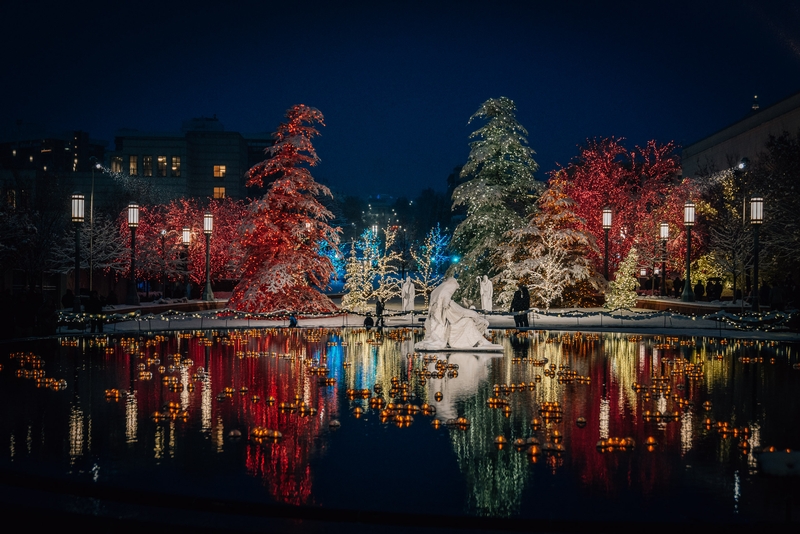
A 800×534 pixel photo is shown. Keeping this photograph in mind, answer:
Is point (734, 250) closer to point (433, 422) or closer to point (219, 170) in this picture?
point (433, 422)

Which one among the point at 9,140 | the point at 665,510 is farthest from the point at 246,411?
the point at 9,140

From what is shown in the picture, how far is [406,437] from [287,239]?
25162mm

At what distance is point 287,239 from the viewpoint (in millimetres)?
34750

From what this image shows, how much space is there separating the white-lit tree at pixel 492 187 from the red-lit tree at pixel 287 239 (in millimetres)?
9864

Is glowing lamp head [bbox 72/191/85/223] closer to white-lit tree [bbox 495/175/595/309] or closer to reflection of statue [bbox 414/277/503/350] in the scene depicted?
reflection of statue [bbox 414/277/503/350]

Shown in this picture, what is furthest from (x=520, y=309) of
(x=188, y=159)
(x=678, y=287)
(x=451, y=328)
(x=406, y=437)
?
(x=188, y=159)

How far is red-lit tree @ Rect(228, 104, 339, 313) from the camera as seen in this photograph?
33.8m

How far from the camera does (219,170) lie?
75875mm

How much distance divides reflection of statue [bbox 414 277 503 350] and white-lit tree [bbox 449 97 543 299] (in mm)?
21843

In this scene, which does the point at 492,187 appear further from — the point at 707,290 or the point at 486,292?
the point at 707,290

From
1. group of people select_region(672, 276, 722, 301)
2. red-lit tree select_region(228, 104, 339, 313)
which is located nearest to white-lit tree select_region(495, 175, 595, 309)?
group of people select_region(672, 276, 722, 301)

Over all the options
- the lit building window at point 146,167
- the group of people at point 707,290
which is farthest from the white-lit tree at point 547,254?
the lit building window at point 146,167

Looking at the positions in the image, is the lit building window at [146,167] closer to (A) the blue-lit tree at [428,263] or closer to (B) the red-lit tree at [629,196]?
(A) the blue-lit tree at [428,263]

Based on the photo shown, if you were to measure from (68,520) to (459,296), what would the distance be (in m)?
36.4
